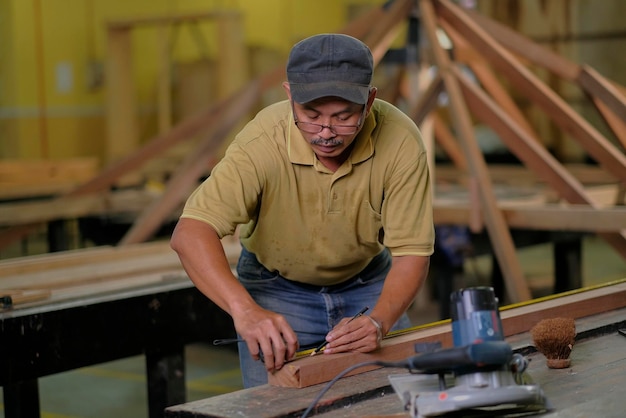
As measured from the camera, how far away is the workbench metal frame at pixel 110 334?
3.57 m

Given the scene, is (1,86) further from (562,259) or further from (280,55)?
(562,259)

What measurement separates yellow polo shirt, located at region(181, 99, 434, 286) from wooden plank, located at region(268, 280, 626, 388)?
0.24m

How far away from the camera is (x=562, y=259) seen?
7.34m

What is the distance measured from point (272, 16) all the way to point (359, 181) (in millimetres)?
10890

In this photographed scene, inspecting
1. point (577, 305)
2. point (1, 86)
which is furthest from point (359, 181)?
point (1, 86)

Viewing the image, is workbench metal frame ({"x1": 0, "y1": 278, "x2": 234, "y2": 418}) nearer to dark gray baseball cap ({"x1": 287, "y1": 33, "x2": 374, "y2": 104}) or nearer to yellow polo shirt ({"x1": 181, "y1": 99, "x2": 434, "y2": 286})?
yellow polo shirt ({"x1": 181, "y1": 99, "x2": 434, "y2": 286})

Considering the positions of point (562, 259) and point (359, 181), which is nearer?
point (359, 181)

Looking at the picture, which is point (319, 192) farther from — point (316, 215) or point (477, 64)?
point (477, 64)

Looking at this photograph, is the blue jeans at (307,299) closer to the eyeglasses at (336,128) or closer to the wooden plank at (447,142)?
the eyeglasses at (336,128)

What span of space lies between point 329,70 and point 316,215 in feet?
1.60

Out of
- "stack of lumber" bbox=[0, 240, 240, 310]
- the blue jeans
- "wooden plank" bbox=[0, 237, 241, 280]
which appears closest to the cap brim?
the blue jeans

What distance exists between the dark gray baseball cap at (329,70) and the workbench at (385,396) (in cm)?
70

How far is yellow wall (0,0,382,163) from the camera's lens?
36.7 ft

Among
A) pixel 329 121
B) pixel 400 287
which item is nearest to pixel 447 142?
pixel 400 287
